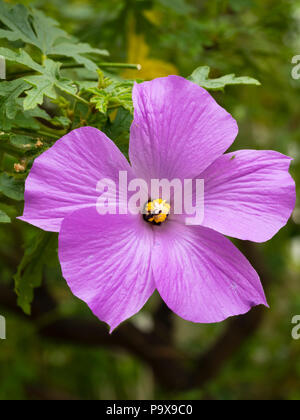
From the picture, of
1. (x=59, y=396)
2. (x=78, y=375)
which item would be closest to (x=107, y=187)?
(x=59, y=396)

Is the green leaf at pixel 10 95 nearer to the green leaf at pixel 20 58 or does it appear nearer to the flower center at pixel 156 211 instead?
the green leaf at pixel 20 58

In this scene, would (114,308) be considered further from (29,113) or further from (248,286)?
(29,113)

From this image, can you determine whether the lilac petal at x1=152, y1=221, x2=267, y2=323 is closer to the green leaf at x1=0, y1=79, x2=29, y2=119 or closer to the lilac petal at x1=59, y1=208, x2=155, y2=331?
the lilac petal at x1=59, y1=208, x2=155, y2=331

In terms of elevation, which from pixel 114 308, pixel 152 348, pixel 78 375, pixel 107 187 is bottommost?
pixel 78 375

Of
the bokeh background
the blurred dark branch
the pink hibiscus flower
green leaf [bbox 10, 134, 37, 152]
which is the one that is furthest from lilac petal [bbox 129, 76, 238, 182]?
the blurred dark branch

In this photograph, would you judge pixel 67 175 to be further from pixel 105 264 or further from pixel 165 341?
pixel 165 341
